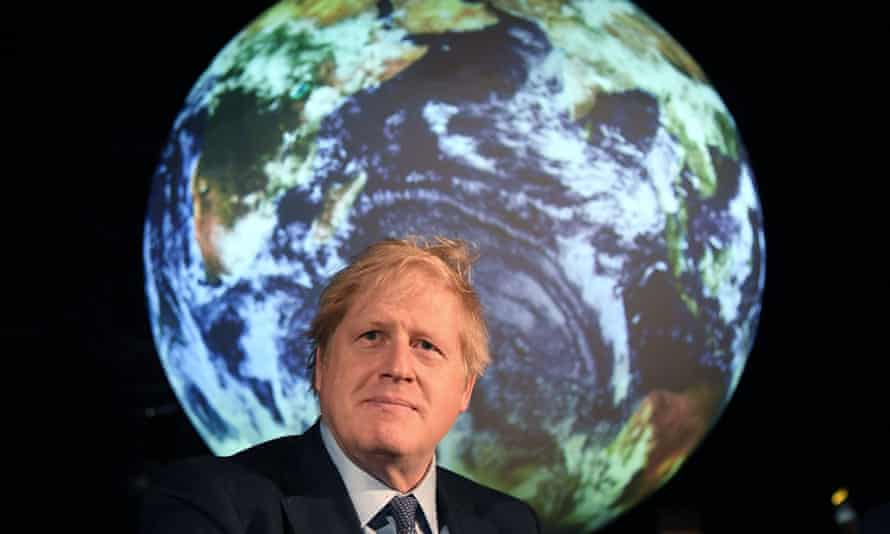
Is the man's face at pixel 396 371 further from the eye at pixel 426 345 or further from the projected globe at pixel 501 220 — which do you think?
the projected globe at pixel 501 220

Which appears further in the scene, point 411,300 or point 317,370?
point 317,370

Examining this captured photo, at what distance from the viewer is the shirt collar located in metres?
2.54

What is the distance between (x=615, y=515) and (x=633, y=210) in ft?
5.41

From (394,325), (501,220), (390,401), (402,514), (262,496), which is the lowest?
(501,220)

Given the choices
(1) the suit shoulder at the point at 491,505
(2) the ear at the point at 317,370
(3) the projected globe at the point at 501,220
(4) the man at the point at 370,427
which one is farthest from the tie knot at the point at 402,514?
(3) the projected globe at the point at 501,220

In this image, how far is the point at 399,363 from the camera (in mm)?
2490

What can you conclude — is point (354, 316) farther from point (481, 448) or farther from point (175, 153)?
point (175, 153)

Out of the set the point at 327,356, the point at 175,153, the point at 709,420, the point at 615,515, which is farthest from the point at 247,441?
the point at 327,356

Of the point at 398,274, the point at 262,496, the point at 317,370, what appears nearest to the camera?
the point at 262,496

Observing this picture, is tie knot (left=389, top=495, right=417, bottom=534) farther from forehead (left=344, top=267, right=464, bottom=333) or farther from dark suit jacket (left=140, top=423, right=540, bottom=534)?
forehead (left=344, top=267, right=464, bottom=333)

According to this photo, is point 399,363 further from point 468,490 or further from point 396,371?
point 468,490

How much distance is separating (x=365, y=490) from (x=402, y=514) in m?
0.10

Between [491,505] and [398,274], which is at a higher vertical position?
[398,274]

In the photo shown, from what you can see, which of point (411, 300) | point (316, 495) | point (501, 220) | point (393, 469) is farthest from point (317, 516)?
point (501, 220)
